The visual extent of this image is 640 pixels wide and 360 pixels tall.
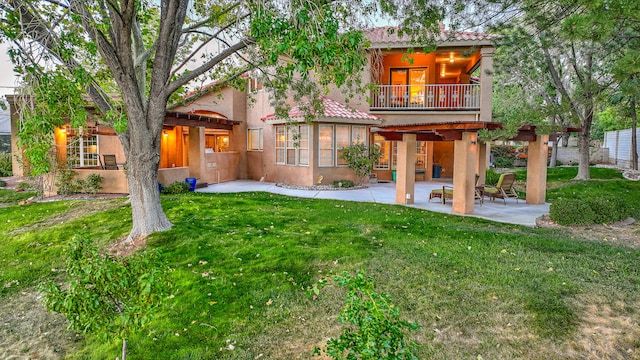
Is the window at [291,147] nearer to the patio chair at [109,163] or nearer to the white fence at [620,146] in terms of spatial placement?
the patio chair at [109,163]

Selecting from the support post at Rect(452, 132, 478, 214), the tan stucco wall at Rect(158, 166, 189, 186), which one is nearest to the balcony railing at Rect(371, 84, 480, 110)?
the support post at Rect(452, 132, 478, 214)

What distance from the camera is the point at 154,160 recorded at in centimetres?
736

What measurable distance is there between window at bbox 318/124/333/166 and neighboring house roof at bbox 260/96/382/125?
1.82ft

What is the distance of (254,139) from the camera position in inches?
712

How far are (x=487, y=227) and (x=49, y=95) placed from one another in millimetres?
8411

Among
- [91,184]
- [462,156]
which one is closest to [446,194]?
[462,156]

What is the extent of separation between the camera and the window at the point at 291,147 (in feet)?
50.3

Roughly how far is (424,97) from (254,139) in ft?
28.7

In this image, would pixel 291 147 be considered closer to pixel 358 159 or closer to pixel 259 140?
pixel 259 140

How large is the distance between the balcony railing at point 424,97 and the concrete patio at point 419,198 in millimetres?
3717

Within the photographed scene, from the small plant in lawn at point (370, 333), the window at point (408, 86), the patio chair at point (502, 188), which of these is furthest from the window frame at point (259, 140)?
the small plant in lawn at point (370, 333)

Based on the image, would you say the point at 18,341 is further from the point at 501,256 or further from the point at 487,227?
the point at 487,227

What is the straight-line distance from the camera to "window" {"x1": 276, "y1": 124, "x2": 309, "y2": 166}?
603 inches

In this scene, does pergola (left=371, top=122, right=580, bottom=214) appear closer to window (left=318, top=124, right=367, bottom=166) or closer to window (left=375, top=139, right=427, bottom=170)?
window (left=318, top=124, right=367, bottom=166)
